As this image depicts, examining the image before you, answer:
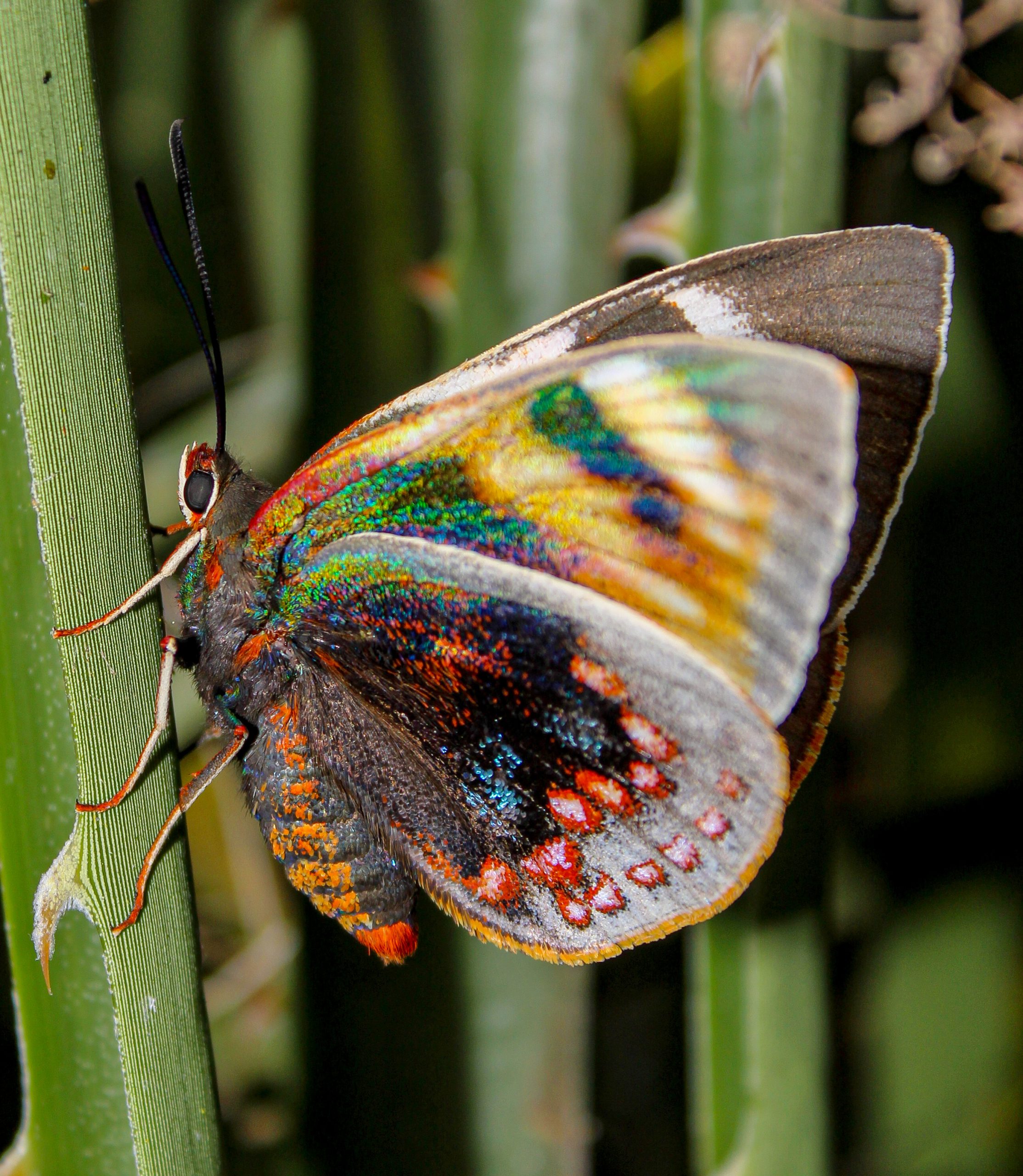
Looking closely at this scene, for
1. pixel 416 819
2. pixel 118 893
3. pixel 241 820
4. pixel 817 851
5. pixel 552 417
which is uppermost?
pixel 552 417

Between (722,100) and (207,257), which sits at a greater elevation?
(722,100)

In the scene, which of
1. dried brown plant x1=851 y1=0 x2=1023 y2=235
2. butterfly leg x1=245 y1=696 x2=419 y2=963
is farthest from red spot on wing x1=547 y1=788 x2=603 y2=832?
dried brown plant x1=851 y1=0 x2=1023 y2=235

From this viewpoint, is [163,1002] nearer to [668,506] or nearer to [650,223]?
[668,506]

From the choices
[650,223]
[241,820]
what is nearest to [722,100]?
[650,223]

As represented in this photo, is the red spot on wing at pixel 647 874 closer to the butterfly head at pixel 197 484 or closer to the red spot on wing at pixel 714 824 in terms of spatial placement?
the red spot on wing at pixel 714 824

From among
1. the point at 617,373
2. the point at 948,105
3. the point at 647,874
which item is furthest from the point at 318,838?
the point at 948,105

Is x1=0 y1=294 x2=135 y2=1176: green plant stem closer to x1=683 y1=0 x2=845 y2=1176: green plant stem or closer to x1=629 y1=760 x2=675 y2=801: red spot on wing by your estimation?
x1=629 y1=760 x2=675 y2=801: red spot on wing

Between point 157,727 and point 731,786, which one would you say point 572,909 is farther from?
point 157,727
